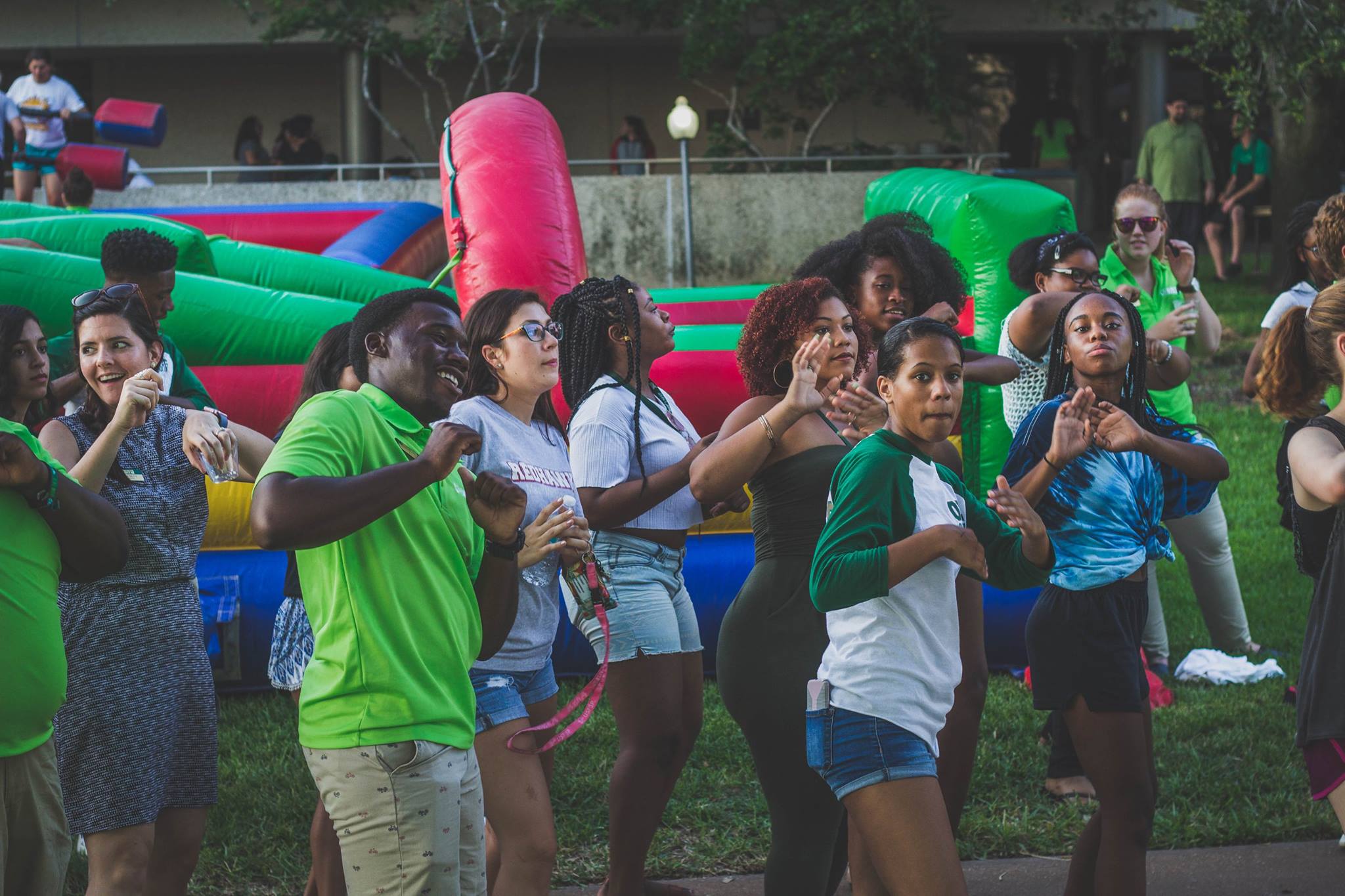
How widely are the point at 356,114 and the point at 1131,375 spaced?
20.1 m

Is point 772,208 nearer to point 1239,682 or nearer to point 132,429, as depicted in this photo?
point 1239,682

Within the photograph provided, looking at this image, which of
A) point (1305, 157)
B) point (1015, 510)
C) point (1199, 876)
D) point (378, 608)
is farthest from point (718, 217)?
point (378, 608)

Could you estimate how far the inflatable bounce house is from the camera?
19.7 feet

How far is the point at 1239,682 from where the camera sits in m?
6.19

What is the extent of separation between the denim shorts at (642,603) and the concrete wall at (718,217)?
13775 millimetres

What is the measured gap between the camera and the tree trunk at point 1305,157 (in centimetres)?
1493

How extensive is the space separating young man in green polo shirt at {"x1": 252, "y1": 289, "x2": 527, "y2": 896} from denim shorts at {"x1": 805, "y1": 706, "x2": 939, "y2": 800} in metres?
0.73

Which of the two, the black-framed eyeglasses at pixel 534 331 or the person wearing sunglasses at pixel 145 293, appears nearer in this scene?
the black-framed eyeglasses at pixel 534 331

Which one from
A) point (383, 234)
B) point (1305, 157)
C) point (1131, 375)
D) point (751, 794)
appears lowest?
point (751, 794)

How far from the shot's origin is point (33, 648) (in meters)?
3.01

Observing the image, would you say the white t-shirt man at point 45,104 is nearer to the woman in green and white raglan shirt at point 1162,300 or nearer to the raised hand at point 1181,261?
the woman in green and white raglan shirt at point 1162,300

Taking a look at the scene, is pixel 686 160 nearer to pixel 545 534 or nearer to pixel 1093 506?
pixel 1093 506

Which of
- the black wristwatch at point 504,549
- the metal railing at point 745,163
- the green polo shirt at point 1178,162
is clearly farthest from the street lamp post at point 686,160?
the black wristwatch at point 504,549

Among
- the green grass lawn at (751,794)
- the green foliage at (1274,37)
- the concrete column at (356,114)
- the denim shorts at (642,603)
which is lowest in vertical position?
the green grass lawn at (751,794)
